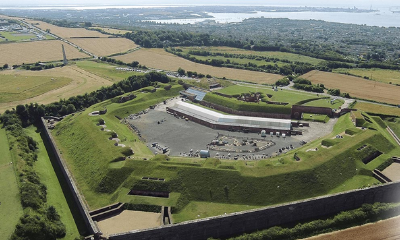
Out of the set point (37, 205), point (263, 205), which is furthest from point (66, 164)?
point (263, 205)

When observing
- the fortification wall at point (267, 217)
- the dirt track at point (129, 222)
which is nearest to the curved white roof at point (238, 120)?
the fortification wall at point (267, 217)

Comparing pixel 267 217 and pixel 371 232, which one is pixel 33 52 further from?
pixel 371 232

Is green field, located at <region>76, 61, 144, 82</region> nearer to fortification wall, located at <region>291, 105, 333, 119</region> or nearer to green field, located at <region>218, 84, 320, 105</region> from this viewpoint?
green field, located at <region>218, 84, 320, 105</region>

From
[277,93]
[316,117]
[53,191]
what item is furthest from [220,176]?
[277,93]

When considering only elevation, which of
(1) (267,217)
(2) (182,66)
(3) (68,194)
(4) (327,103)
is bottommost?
(3) (68,194)

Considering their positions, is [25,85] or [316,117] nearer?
[316,117]

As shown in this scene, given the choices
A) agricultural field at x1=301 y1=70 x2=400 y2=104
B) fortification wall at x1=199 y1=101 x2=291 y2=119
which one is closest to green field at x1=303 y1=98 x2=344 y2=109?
fortification wall at x1=199 y1=101 x2=291 y2=119

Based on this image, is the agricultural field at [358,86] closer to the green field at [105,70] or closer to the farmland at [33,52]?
the green field at [105,70]
